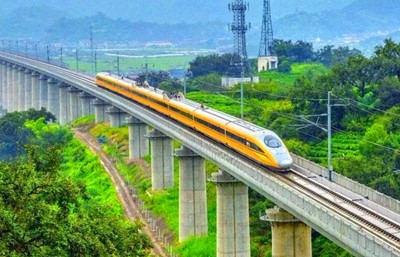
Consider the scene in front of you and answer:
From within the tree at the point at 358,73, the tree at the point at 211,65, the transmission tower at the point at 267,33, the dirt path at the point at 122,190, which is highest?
the transmission tower at the point at 267,33

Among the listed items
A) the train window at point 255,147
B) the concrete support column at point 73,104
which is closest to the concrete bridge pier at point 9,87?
the concrete support column at point 73,104

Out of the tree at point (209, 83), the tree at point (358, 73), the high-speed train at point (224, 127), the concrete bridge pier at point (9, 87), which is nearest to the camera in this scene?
the high-speed train at point (224, 127)

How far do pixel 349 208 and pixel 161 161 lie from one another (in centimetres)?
4032

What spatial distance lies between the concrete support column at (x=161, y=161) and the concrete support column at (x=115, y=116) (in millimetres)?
26277

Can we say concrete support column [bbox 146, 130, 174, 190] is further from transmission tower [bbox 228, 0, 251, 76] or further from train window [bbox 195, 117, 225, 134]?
transmission tower [bbox 228, 0, 251, 76]

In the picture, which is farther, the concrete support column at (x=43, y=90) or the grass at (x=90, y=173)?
the concrete support column at (x=43, y=90)

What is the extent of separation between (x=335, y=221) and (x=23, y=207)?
1161cm

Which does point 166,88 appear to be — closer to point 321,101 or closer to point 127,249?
point 321,101

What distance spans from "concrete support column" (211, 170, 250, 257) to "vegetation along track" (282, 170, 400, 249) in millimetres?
9449

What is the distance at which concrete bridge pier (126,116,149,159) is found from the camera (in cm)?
8619

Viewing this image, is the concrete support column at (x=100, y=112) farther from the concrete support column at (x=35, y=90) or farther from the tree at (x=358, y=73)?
the concrete support column at (x=35, y=90)

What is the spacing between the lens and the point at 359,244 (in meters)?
30.3

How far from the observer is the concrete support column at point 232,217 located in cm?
5172

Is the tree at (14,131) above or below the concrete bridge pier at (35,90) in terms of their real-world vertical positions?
below
